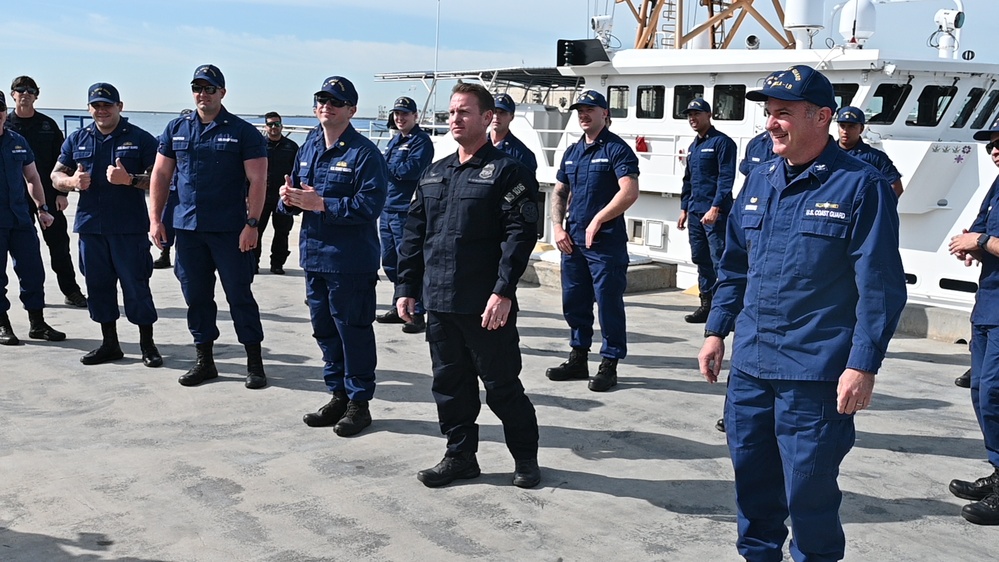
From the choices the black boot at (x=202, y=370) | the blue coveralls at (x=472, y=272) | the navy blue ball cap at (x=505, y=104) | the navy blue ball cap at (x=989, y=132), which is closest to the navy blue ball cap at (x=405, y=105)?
the navy blue ball cap at (x=505, y=104)

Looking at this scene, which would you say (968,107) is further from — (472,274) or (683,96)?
(472,274)

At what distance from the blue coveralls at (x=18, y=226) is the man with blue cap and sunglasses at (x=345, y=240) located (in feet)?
9.10

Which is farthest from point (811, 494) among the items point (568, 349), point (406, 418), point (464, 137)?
point (568, 349)

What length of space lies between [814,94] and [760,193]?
37cm

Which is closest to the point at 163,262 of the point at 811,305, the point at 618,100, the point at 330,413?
the point at 618,100

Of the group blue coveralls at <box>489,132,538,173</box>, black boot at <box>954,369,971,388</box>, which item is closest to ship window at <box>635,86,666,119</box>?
blue coveralls at <box>489,132,538,173</box>

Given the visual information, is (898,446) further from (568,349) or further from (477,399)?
(568,349)

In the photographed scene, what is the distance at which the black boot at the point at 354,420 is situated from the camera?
470 centimetres

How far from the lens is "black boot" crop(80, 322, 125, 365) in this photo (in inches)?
237

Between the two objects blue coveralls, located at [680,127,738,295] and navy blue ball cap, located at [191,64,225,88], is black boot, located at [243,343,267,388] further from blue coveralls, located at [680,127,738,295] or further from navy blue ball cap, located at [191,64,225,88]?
blue coveralls, located at [680,127,738,295]

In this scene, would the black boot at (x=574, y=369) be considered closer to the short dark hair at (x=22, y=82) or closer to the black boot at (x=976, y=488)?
the black boot at (x=976, y=488)

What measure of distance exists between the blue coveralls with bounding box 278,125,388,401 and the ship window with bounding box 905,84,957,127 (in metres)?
6.77

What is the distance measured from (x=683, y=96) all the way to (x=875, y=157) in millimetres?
4024

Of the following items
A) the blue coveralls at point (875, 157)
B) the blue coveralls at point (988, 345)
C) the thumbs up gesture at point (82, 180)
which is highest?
the blue coveralls at point (875, 157)
